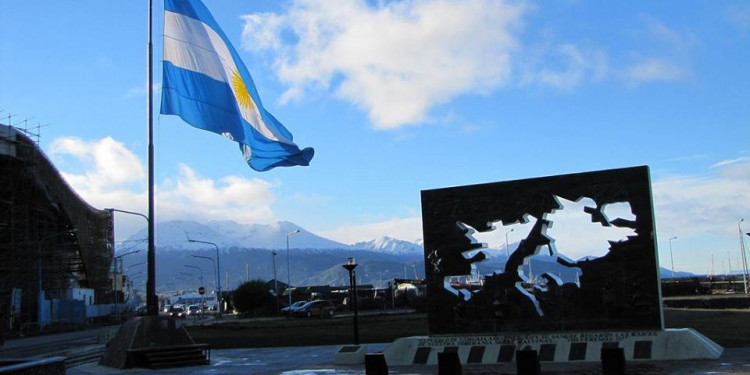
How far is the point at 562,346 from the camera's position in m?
20.6

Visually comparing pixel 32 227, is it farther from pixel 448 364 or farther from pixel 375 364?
pixel 448 364

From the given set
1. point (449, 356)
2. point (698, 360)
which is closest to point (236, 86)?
point (449, 356)

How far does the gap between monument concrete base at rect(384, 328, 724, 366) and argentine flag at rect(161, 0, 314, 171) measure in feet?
22.7

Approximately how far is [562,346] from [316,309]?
45052 mm

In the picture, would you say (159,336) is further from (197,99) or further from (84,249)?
(84,249)

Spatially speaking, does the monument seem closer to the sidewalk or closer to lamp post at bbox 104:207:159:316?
the sidewalk

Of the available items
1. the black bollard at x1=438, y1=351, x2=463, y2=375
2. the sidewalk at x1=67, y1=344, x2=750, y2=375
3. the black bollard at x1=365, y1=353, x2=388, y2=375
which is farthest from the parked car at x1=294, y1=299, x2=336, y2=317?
the black bollard at x1=438, y1=351, x2=463, y2=375

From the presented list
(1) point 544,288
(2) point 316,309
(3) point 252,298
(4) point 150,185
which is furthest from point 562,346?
(3) point 252,298

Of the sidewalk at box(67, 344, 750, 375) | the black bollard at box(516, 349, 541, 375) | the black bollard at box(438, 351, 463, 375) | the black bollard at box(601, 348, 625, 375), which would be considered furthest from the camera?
the sidewalk at box(67, 344, 750, 375)

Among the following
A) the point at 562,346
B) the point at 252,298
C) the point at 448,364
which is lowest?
the point at 562,346

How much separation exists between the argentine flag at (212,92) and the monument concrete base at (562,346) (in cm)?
691

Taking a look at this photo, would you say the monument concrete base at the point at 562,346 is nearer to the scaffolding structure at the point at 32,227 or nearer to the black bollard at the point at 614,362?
the black bollard at the point at 614,362

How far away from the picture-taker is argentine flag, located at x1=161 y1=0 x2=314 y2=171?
2220cm

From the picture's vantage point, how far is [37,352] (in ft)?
110
